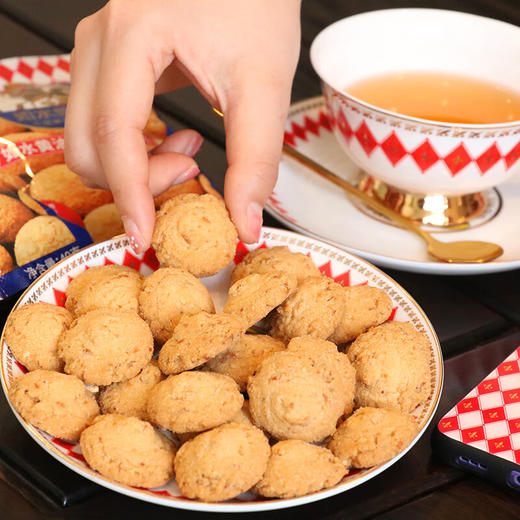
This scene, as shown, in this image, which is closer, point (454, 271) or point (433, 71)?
point (454, 271)

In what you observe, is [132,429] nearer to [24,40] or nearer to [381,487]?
[381,487]

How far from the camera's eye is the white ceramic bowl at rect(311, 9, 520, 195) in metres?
1.04

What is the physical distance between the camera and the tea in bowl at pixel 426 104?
3.45ft

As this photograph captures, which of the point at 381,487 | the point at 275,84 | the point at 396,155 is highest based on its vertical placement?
the point at 275,84

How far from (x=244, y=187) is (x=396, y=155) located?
1.02 ft

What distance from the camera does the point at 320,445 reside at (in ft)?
2.26

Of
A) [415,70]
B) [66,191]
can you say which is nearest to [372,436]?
[66,191]

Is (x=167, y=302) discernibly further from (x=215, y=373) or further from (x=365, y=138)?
(x=365, y=138)

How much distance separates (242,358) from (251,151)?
27 cm

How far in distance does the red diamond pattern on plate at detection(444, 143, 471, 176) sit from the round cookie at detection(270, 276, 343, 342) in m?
0.35

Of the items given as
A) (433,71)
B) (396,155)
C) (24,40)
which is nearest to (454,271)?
(396,155)

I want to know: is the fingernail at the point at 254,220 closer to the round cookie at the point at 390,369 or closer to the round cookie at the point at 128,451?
the round cookie at the point at 390,369

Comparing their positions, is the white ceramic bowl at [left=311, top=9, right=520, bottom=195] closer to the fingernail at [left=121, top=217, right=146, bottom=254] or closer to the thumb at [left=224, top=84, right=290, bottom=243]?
the thumb at [left=224, top=84, right=290, bottom=243]

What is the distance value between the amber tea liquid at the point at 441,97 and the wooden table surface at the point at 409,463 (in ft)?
0.84
